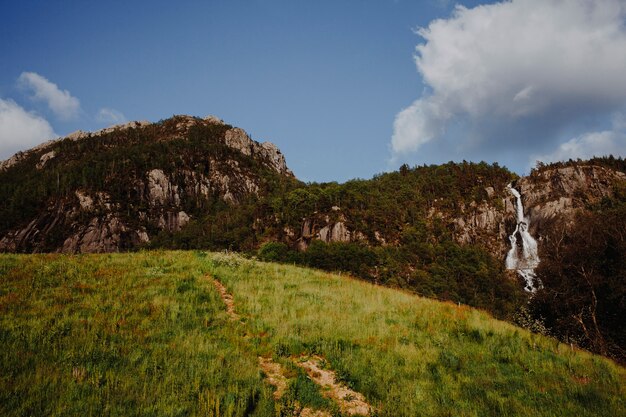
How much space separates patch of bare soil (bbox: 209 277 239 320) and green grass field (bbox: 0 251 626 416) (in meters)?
0.35

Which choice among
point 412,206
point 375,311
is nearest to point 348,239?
point 412,206

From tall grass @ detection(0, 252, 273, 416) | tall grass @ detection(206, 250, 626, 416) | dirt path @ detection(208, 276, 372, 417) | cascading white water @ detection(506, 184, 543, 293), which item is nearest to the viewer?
tall grass @ detection(0, 252, 273, 416)

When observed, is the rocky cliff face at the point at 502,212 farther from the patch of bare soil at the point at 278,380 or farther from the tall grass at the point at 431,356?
the patch of bare soil at the point at 278,380

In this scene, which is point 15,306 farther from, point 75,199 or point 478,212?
point 75,199

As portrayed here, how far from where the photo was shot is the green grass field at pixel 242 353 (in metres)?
6.37

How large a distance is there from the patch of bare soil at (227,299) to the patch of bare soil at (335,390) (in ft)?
12.4

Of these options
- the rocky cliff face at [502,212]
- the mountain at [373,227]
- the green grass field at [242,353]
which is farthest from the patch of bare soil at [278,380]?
the rocky cliff face at [502,212]

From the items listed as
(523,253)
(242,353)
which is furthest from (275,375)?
(523,253)

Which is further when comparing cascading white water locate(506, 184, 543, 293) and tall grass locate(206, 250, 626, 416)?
cascading white water locate(506, 184, 543, 293)

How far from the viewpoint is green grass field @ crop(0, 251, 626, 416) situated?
251 inches

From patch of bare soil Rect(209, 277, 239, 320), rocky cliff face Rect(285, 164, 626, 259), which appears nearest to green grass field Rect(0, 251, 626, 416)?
patch of bare soil Rect(209, 277, 239, 320)

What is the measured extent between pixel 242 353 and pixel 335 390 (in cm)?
265

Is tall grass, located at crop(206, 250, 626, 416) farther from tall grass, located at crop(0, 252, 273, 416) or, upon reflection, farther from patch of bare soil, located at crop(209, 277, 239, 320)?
tall grass, located at crop(0, 252, 273, 416)

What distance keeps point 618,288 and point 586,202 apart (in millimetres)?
166062
